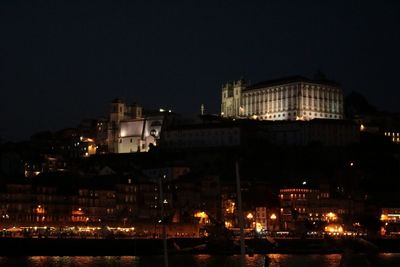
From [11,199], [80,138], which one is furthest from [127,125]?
[11,199]

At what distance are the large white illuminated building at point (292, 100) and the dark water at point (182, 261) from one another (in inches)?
1963

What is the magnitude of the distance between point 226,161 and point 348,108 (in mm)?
41553

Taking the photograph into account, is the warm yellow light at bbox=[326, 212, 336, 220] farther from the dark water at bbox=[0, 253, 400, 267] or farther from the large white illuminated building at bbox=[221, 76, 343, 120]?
the large white illuminated building at bbox=[221, 76, 343, 120]

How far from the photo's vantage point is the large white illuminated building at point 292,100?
10406cm

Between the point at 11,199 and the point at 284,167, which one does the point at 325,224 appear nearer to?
the point at 284,167

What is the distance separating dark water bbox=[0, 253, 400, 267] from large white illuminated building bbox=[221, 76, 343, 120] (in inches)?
1963

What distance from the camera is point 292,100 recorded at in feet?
342

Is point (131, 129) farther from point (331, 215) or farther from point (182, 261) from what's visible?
point (182, 261)

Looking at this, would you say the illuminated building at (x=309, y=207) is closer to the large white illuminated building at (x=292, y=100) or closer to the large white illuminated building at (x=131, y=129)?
the large white illuminated building at (x=131, y=129)

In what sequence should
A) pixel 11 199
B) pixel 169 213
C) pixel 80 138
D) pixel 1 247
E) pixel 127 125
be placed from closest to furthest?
pixel 1 247 < pixel 11 199 < pixel 169 213 < pixel 127 125 < pixel 80 138

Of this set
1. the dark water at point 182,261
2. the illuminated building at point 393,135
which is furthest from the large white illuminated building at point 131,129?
the dark water at point 182,261

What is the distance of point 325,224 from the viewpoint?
238ft

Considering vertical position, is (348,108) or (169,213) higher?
(348,108)

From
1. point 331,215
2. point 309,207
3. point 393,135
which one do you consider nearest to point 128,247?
point 309,207
